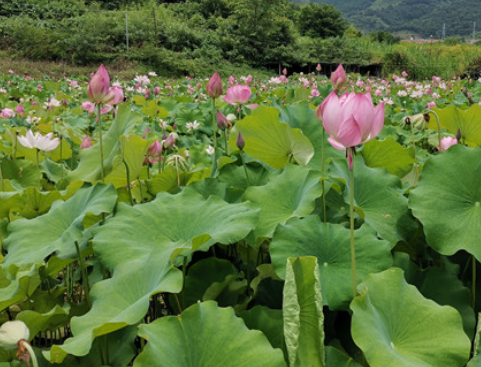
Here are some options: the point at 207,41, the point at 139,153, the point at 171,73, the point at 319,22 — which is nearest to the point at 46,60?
the point at 171,73

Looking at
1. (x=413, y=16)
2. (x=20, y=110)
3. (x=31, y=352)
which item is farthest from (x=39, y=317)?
(x=413, y=16)

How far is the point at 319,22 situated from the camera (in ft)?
75.3

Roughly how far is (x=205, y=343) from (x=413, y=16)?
11863 centimetres

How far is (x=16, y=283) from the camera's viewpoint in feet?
2.06

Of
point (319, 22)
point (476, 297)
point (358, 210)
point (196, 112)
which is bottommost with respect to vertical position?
point (319, 22)

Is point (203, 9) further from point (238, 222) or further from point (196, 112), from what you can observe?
point (238, 222)

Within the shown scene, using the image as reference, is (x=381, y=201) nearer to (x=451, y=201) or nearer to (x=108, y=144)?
(x=451, y=201)

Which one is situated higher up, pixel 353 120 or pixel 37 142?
pixel 353 120

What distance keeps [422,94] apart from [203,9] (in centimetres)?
1883

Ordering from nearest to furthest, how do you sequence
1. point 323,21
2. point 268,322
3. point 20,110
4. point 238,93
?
point 268,322 → point 238,93 → point 20,110 → point 323,21

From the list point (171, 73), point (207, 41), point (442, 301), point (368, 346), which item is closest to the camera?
point (368, 346)

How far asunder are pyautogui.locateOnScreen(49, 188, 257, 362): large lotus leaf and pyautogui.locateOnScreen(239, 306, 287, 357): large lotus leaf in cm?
10

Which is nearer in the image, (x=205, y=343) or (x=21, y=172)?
(x=205, y=343)

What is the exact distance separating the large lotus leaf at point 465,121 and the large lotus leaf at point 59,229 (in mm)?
810
